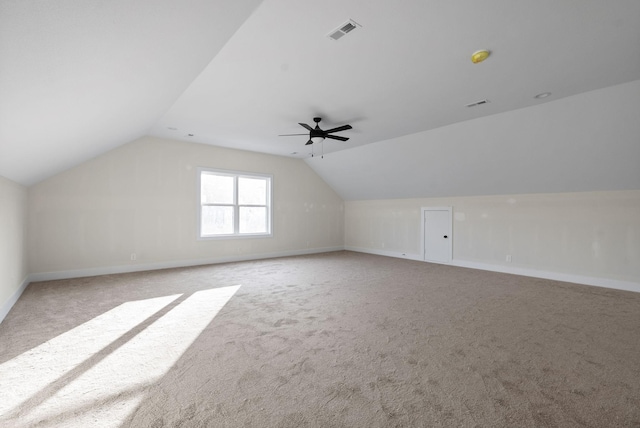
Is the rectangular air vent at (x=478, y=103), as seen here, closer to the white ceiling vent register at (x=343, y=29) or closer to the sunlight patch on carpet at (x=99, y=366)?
the white ceiling vent register at (x=343, y=29)

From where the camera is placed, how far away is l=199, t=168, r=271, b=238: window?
270 inches

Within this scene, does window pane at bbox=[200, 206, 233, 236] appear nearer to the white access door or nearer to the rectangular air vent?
the white access door

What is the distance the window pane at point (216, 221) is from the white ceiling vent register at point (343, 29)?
5.32m

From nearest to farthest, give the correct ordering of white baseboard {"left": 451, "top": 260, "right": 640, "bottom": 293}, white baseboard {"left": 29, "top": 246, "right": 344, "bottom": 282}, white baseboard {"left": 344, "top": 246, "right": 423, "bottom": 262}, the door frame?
1. white baseboard {"left": 451, "top": 260, "right": 640, "bottom": 293}
2. white baseboard {"left": 29, "top": 246, "right": 344, "bottom": 282}
3. the door frame
4. white baseboard {"left": 344, "top": 246, "right": 423, "bottom": 262}

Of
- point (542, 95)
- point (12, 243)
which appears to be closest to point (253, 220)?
point (12, 243)

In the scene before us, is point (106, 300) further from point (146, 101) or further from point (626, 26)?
point (626, 26)

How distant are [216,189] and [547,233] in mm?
7171

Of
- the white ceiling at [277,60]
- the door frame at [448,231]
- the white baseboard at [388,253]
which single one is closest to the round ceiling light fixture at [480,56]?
the white ceiling at [277,60]

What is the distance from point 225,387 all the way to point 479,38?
11.8ft

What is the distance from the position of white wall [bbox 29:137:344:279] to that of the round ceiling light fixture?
18.5 feet

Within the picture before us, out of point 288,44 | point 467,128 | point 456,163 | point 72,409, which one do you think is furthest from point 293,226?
point 72,409

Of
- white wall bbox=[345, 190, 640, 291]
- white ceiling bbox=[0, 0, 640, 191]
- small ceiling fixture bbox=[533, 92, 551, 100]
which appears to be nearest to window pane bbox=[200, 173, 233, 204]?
white ceiling bbox=[0, 0, 640, 191]

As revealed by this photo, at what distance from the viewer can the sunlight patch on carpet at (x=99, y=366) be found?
1819 millimetres

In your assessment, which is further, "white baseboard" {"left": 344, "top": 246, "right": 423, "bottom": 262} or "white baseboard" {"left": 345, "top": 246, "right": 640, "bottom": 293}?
"white baseboard" {"left": 344, "top": 246, "right": 423, "bottom": 262}
